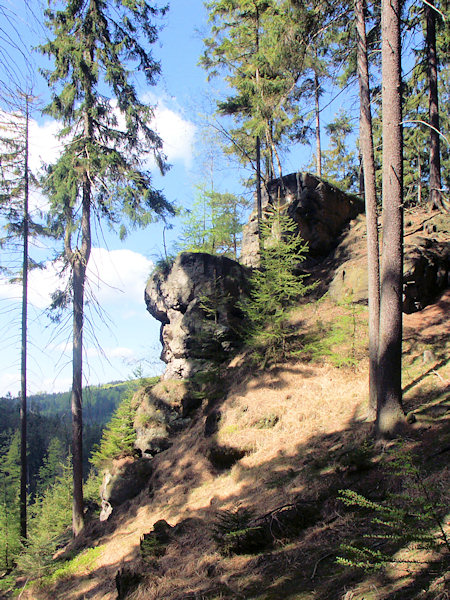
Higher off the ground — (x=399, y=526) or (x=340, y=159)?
(x=340, y=159)

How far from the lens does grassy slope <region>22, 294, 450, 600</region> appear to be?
473 centimetres

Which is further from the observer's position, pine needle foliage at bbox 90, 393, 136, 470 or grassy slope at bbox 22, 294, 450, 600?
pine needle foliage at bbox 90, 393, 136, 470

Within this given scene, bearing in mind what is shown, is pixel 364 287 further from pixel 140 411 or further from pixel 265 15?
pixel 265 15

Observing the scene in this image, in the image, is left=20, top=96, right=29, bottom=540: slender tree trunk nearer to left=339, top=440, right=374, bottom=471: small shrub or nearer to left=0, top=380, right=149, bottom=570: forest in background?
left=0, top=380, right=149, bottom=570: forest in background

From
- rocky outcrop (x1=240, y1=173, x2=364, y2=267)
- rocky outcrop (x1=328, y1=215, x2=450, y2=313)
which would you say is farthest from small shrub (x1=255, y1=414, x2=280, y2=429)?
rocky outcrop (x1=240, y1=173, x2=364, y2=267)

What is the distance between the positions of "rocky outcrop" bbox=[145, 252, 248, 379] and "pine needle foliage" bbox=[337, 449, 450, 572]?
10.4 meters

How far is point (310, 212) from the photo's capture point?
20266 mm

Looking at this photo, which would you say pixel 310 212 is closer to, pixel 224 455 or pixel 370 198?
pixel 370 198

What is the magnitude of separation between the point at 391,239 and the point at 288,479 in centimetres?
543

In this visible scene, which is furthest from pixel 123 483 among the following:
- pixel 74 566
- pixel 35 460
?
pixel 35 460

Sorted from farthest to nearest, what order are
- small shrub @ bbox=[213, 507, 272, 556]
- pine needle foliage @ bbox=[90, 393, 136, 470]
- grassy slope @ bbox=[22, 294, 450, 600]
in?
pine needle foliage @ bbox=[90, 393, 136, 470], small shrub @ bbox=[213, 507, 272, 556], grassy slope @ bbox=[22, 294, 450, 600]

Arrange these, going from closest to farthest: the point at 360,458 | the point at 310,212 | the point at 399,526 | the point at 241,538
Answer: the point at 399,526
the point at 241,538
the point at 360,458
the point at 310,212

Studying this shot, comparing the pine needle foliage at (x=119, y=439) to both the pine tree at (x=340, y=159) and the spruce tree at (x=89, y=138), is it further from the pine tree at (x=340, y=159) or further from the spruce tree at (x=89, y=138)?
the pine tree at (x=340, y=159)

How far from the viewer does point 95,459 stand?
1520 cm
